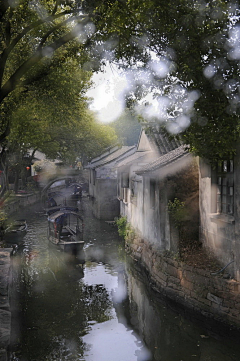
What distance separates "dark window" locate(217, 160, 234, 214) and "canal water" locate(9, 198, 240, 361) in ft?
12.4

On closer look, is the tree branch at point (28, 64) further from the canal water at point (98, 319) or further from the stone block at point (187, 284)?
the stone block at point (187, 284)

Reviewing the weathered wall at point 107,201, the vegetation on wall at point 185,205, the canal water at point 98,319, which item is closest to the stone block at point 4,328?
the canal water at point 98,319

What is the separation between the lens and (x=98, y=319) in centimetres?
1334

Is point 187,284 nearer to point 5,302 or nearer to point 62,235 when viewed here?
point 5,302

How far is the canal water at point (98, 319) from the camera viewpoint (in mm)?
10867

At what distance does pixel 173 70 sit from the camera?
32.9ft

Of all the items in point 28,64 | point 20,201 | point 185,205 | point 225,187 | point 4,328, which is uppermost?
point 28,64

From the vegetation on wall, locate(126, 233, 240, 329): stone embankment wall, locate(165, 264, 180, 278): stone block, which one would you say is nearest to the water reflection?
locate(126, 233, 240, 329): stone embankment wall

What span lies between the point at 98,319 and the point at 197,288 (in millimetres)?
3606

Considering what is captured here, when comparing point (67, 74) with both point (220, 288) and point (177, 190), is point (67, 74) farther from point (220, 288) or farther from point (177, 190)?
point (220, 288)

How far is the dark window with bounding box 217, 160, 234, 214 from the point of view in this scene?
12.1 meters

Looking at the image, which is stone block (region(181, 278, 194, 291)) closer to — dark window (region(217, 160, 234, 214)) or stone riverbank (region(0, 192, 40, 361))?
dark window (region(217, 160, 234, 214))

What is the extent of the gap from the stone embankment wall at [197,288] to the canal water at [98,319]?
0.45m

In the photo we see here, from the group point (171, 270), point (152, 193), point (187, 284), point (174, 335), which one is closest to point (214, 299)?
point (187, 284)
